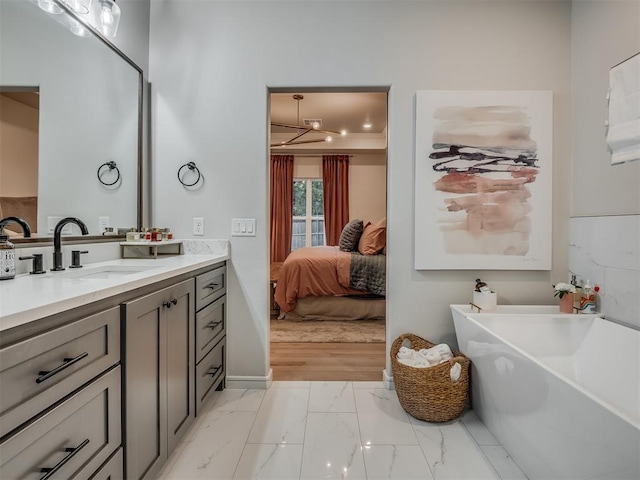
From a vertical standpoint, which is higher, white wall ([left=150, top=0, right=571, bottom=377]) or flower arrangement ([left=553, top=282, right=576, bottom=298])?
white wall ([left=150, top=0, right=571, bottom=377])

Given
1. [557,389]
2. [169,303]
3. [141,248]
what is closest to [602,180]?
[557,389]

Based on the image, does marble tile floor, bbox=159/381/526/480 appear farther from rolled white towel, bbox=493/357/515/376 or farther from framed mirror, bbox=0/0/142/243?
framed mirror, bbox=0/0/142/243

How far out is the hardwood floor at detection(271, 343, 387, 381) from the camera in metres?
2.39

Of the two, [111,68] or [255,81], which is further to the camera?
[255,81]

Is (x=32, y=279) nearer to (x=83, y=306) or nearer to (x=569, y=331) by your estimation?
(x=83, y=306)

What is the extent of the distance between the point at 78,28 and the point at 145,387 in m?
1.83

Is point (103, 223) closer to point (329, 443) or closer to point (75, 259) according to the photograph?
point (75, 259)

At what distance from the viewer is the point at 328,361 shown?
2631mm

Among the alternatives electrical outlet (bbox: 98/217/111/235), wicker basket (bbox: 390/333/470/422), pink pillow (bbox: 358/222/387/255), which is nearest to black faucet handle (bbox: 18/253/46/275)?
electrical outlet (bbox: 98/217/111/235)

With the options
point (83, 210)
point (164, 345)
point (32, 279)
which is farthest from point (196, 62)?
point (164, 345)

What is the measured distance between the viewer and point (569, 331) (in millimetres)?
1878

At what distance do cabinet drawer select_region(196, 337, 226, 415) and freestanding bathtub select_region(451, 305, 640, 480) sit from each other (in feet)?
5.03

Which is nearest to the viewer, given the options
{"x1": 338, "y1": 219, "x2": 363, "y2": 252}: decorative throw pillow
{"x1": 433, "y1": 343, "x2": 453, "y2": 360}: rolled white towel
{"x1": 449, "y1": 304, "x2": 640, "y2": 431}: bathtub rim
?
{"x1": 449, "y1": 304, "x2": 640, "y2": 431}: bathtub rim

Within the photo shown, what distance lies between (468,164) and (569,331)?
1.18m
